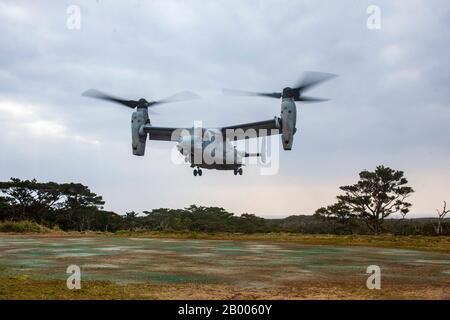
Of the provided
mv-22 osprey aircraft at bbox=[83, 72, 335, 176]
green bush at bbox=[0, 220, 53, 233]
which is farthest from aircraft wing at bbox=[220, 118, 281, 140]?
green bush at bbox=[0, 220, 53, 233]

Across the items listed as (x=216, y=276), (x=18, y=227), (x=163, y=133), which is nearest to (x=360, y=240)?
(x=163, y=133)

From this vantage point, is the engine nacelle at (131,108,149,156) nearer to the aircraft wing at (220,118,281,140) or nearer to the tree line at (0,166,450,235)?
the aircraft wing at (220,118,281,140)

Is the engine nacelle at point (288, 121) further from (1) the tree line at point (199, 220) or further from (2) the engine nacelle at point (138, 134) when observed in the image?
(1) the tree line at point (199, 220)

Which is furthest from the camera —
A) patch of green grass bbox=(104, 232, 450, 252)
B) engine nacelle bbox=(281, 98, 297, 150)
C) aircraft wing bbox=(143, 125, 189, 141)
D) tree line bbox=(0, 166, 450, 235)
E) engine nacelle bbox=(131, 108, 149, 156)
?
tree line bbox=(0, 166, 450, 235)

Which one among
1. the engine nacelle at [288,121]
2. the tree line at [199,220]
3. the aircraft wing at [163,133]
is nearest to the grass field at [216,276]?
the engine nacelle at [288,121]
